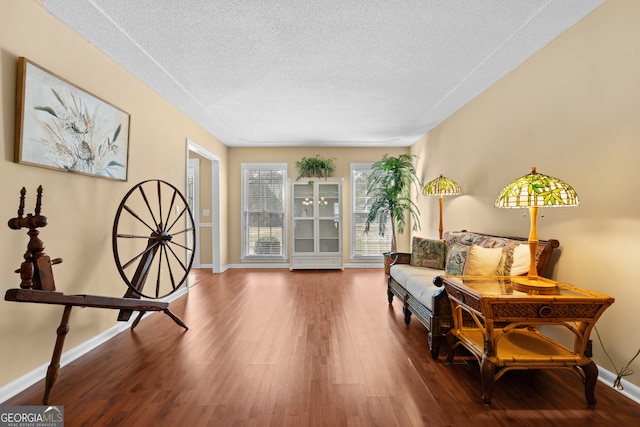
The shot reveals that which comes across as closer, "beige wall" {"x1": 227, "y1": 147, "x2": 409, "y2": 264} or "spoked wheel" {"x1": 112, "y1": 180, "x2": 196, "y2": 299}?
"spoked wheel" {"x1": 112, "y1": 180, "x2": 196, "y2": 299}

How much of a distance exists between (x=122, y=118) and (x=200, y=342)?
226cm

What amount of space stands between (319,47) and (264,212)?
4068 mm

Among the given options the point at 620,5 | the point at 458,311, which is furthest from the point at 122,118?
the point at 620,5

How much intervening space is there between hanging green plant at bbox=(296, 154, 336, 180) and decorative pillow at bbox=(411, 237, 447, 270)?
2.81 metres

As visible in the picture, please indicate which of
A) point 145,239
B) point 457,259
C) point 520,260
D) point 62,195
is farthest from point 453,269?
point 62,195

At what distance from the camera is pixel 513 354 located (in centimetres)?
185

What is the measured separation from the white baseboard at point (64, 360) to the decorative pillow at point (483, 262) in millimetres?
3287

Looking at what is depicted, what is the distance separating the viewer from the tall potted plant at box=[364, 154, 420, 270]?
5332 mm

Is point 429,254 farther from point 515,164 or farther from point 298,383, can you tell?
point 298,383

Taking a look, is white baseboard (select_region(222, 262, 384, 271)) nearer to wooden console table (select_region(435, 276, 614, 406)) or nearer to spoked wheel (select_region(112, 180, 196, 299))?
spoked wheel (select_region(112, 180, 196, 299))

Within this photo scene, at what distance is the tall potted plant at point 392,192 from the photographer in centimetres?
533

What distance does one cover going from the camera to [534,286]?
191 centimetres

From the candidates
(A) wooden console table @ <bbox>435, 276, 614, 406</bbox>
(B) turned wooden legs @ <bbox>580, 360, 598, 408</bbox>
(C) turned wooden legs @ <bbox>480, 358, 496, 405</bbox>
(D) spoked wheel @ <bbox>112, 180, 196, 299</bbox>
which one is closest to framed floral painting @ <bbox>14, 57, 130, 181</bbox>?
(D) spoked wheel @ <bbox>112, 180, 196, 299</bbox>

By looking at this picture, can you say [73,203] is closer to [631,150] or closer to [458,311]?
[458,311]
